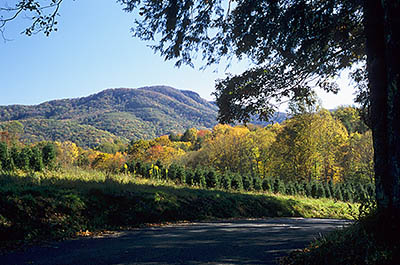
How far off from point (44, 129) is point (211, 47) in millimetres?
164252

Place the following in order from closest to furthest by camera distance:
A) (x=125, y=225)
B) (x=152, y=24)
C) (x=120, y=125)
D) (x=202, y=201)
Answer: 1. (x=152, y=24)
2. (x=125, y=225)
3. (x=202, y=201)
4. (x=120, y=125)

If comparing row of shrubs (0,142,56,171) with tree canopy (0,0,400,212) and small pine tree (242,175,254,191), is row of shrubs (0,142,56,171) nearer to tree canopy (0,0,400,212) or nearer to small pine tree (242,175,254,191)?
tree canopy (0,0,400,212)

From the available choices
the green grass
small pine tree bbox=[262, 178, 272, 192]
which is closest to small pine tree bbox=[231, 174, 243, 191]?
small pine tree bbox=[262, 178, 272, 192]

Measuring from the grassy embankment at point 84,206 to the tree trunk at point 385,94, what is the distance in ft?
2.63

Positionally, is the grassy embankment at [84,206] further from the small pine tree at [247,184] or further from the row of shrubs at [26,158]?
the small pine tree at [247,184]

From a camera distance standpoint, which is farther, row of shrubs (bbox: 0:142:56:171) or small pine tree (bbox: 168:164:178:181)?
small pine tree (bbox: 168:164:178:181)

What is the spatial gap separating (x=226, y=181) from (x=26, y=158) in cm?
1470

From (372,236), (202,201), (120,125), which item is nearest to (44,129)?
(120,125)

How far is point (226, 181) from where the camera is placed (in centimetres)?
2364

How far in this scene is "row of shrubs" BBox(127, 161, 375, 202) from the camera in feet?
70.7

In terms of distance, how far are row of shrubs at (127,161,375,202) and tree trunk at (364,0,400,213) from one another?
1286 cm

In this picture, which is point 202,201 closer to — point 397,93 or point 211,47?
point 211,47

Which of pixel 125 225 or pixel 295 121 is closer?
pixel 125 225

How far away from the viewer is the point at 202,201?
13797mm
